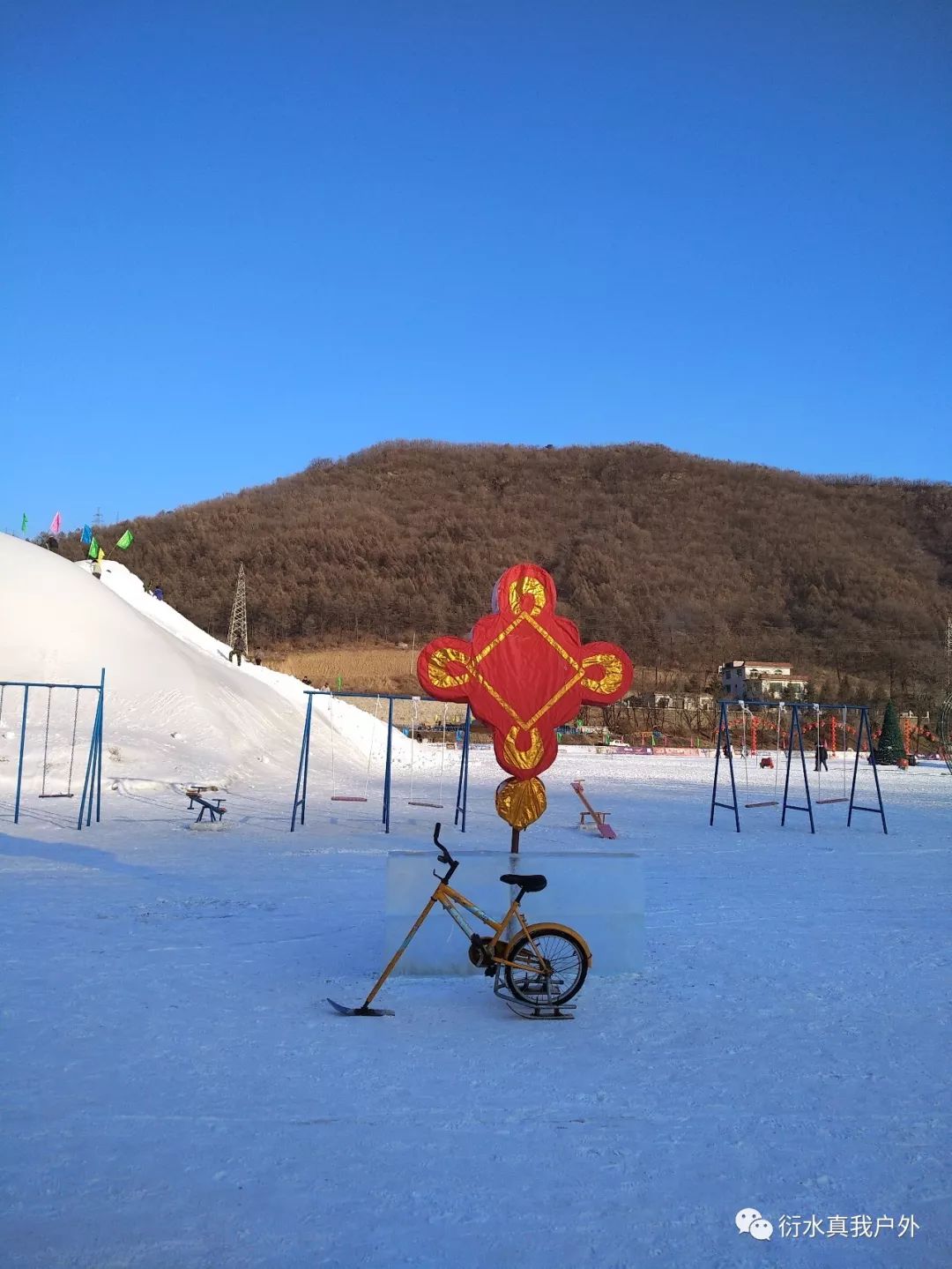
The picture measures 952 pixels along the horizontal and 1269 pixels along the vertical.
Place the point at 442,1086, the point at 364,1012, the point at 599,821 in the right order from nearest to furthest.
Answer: the point at 442,1086, the point at 364,1012, the point at 599,821

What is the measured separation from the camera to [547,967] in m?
6.26

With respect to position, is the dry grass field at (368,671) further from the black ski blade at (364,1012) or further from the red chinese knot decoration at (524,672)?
the black ski blade at (364,1012)

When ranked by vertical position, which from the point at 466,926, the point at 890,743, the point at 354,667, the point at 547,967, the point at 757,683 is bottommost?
the point at 547,967

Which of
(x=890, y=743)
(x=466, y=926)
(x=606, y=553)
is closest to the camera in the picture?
(x=466, y=926)

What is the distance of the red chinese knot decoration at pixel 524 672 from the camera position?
8.61 metres

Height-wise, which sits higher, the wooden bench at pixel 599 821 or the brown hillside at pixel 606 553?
the brown hillside at pixel 606 553

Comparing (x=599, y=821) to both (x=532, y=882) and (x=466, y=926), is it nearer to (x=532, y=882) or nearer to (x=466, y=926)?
(x=466, y=926)

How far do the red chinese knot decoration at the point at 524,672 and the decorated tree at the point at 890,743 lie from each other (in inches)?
1271

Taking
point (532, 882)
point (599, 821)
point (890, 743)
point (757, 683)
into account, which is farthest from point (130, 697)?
point (757, 683)

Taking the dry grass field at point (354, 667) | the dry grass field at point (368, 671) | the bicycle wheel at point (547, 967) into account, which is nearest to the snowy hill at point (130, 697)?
the bicycle wheel at point (547, 967)

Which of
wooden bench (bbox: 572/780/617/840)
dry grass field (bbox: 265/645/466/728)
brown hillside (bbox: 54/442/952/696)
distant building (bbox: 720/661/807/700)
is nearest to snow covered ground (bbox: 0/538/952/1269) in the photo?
wooden bench (bbox: 572/780/617/840)

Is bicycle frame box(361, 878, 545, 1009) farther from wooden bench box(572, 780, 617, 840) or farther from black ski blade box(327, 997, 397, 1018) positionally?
wooden bench box(572, 780, 617, 840)

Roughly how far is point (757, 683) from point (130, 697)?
134ft

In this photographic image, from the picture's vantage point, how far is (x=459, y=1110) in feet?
15.3
